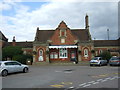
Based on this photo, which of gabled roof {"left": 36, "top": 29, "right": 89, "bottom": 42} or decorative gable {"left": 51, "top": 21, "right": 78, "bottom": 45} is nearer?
decorative gable {"left": 51, "top": 21, "right": 78, "bottom": 45}

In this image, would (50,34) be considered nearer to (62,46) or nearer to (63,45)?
(63,45)

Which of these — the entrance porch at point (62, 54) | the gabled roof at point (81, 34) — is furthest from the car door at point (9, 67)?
the gabled roof at point (81, 34)

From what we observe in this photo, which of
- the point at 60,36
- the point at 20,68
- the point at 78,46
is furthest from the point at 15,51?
the point at 20,68

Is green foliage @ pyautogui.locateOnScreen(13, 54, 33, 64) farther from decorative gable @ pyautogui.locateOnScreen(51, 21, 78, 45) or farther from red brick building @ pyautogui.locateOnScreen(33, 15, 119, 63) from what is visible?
decorative gable @ pyautogui.locateOnScreen(51, 21, 78, 45)

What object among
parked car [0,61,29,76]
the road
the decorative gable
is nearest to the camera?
the road

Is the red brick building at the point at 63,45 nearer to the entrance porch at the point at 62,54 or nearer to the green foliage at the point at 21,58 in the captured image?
the entrance porch at the point at 62,54

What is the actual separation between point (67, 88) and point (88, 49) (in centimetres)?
2760

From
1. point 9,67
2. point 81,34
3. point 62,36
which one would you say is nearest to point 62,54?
point 62,36

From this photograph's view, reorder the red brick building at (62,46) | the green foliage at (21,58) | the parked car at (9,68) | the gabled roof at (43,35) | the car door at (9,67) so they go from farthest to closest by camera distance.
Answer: the gabled roof at (43,35) < the red brick building at (62,46) < the green foliage at (21,58) < the car door at (9,67) < the parked car at (9,68)

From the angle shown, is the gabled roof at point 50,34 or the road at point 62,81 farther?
the gabled roof at point 50,34

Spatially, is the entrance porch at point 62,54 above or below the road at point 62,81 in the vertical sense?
above

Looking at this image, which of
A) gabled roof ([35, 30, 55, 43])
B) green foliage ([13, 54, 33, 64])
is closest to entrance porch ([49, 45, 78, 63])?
gabled roof ([35, 30, 55, 43])

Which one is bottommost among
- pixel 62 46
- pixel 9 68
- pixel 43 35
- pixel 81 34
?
pixel 9 68

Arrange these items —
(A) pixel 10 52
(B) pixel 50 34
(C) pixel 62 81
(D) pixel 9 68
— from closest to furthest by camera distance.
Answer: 1. (C) pixel 62 81
2. (D) pixel 9 68
3. (A) pixel 10 52
4. (B) pixel 50 34
